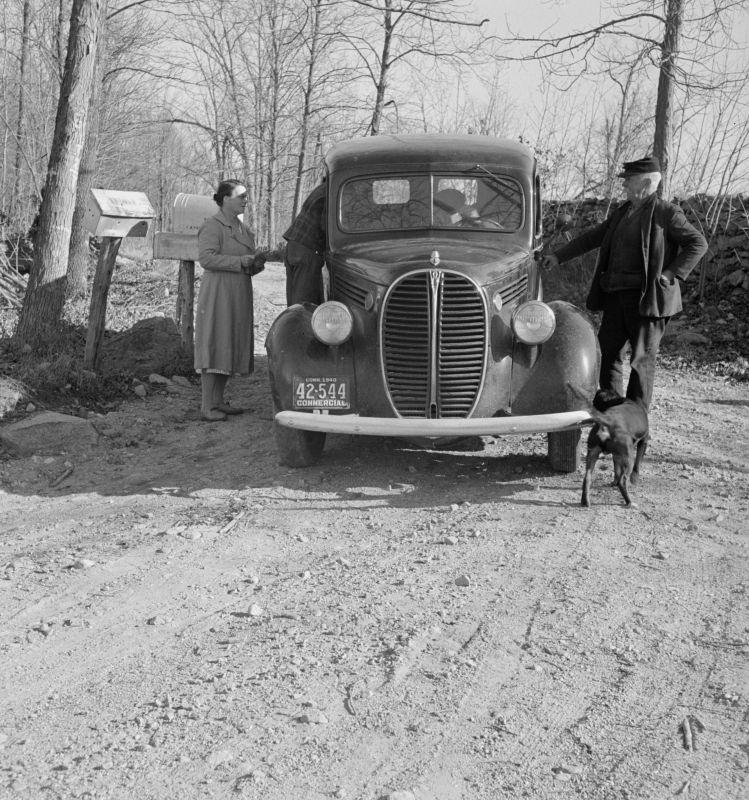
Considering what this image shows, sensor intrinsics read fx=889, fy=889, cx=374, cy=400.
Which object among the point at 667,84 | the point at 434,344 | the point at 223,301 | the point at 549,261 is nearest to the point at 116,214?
the point at 223,301

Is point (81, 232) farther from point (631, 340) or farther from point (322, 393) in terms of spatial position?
point (631, 340)

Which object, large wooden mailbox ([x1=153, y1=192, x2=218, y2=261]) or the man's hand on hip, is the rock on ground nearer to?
large wooden mailbox ([x1=153, y1=192, x2=218, y2=261])

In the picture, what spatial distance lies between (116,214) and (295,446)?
3241mm

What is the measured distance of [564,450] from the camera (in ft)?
19.6

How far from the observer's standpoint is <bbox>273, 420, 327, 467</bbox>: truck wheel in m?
6.10

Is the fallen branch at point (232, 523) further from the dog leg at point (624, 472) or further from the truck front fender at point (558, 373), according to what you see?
the dog leg at point (624, 472)

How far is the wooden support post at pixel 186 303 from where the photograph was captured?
930 cm

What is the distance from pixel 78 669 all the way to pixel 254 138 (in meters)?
23.5

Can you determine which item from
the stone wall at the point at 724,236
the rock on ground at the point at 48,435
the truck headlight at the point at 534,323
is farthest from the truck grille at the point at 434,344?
the stone wall at the point at 724,236

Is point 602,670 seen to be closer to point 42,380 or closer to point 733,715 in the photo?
point 733,715

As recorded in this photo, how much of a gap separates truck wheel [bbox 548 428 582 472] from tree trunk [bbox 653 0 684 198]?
6.73 m

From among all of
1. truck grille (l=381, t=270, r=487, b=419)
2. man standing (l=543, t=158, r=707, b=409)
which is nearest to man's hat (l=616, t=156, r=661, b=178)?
man standing (l=543, t=158, r=707, b=409)

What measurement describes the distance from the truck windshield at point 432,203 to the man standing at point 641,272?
0.78 metres

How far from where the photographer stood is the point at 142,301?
1225 centimetres
